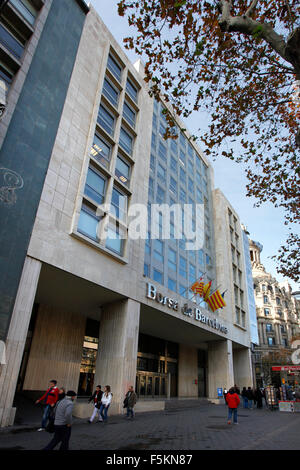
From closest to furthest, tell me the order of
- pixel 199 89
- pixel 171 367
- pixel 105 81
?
pixel 199 89
pixel 105 81
pixel 171 367

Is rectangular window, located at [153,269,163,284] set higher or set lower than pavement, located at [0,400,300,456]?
higher

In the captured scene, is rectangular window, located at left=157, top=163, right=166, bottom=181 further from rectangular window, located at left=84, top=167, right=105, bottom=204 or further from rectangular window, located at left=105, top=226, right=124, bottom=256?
rectangular window, located at left=105, top=226, right=124, bottom=256

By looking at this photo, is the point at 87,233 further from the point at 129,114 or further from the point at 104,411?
the point at 129,114

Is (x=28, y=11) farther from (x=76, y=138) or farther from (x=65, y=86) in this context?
(x=76, y=138)

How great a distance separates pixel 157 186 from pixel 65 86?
1277 centimetres

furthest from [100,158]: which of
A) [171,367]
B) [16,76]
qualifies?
[171,367]

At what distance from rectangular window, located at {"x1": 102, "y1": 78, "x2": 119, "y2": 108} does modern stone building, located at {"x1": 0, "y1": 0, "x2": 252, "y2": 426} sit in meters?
0.12

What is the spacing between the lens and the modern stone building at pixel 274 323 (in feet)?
208

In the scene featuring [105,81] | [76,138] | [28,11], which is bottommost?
[76,138]

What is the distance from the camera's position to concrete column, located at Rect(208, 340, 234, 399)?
110 ft

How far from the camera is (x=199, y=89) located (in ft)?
39.2

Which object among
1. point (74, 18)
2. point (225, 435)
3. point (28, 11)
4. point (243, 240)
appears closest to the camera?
point (225, 435)

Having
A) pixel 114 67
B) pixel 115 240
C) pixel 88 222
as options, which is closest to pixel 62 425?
pixel 88 222

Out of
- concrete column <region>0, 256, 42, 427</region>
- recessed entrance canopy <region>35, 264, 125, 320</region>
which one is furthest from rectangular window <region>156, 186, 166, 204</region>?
concrete column <region>0, 256, 42, 427</region>
